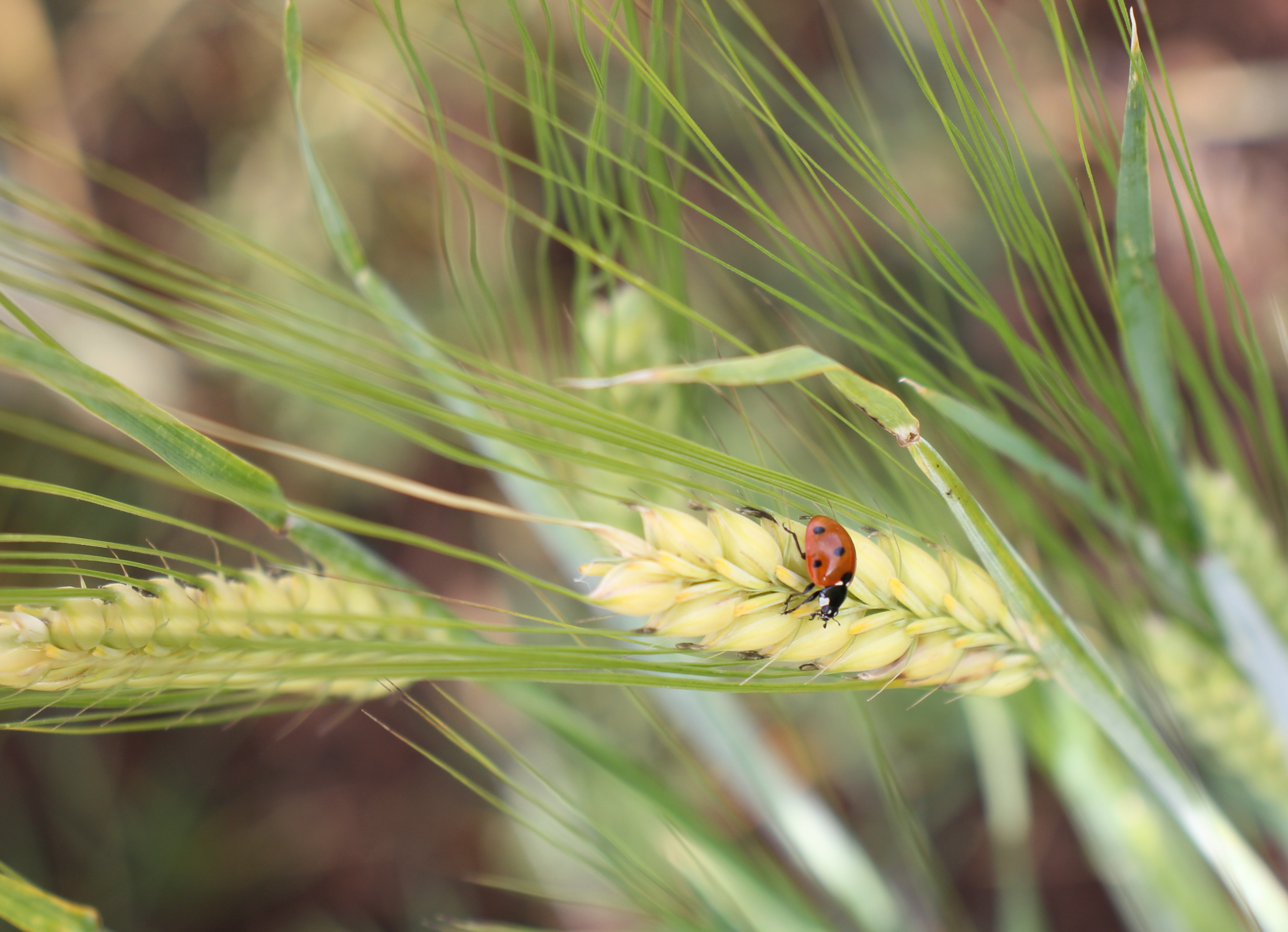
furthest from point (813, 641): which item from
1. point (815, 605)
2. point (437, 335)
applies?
point (437, 335)

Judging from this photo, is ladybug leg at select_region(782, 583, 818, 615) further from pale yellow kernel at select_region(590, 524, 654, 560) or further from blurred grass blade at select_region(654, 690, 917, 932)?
blurred grass blade at select_region(654, 690, 917, 932)

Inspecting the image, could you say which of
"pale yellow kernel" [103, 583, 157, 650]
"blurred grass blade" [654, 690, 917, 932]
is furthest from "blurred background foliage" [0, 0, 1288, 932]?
"pale yellow kernel" [103, 583, 157, 650]

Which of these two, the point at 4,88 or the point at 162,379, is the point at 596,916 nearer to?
the point at 162,379

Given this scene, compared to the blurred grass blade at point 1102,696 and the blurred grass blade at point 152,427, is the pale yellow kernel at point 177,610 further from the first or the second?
the blurred grass blade at point 1102,696

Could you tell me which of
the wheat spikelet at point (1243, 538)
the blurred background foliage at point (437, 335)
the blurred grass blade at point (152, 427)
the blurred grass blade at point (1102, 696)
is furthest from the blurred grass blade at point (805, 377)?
the blurred background foliage at point (437, 335)

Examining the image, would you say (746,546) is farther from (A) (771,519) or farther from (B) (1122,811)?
(B) (1122,811)
